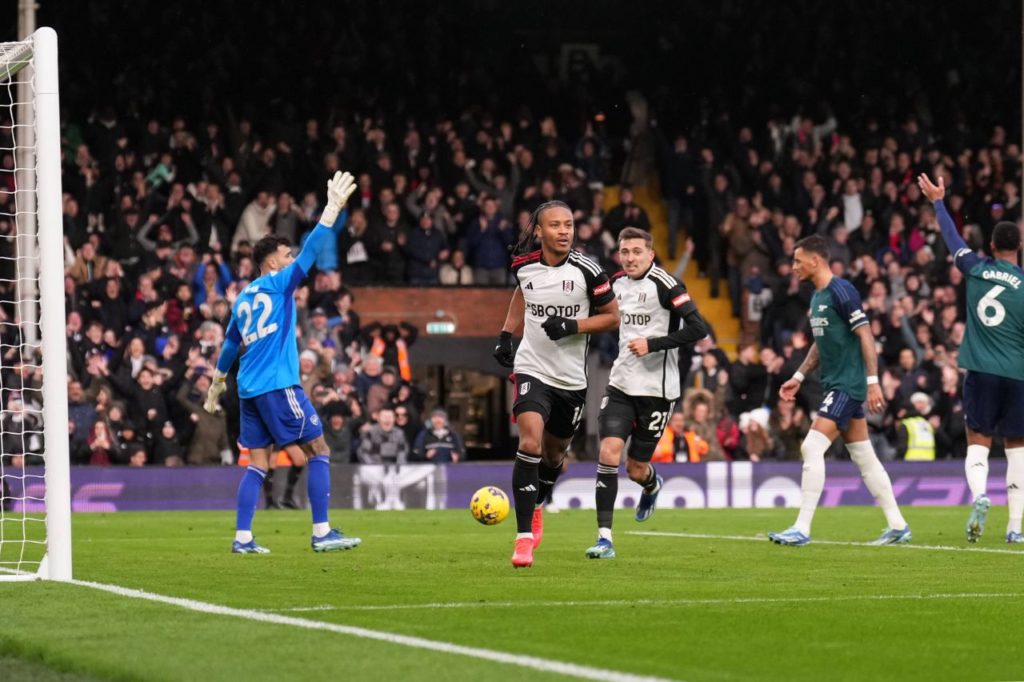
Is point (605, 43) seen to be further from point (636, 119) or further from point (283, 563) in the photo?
A: point (283, 563)

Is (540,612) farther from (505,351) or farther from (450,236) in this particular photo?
(450,236)

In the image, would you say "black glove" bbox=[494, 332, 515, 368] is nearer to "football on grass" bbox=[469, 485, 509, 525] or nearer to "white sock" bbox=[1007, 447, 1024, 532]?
"football on grass" bbox=[469, 485, 509, 525]

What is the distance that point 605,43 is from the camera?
31984mm

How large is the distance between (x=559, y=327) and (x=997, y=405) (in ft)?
13.7

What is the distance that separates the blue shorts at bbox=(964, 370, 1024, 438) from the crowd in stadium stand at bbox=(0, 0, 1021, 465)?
9437 millimetres

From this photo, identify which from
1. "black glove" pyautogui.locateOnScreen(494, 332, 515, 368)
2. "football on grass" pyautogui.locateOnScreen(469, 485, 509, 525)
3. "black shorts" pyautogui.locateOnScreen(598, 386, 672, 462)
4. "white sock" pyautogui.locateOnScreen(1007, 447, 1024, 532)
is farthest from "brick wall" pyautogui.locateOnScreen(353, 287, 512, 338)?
"black glove" pyautogui.locateOnScreen(494, 332, 515, 368)

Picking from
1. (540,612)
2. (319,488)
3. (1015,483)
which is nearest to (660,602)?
(540,612)

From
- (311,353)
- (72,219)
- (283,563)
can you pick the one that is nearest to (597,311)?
(283,563)

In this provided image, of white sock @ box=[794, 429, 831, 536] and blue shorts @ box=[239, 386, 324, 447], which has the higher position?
blue shorts @ box=[239, 386, 324, 447]

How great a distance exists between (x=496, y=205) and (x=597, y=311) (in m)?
15.0

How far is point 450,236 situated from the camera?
2603 cm

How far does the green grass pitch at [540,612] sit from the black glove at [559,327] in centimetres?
135

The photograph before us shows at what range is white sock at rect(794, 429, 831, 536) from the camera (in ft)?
41.3

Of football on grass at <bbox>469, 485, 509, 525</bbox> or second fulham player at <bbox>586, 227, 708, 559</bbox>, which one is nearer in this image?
football on grass at <bbox>469, 485, 509, 525</bbox>
